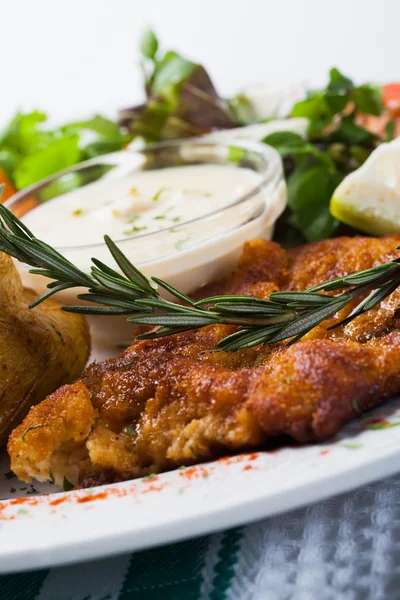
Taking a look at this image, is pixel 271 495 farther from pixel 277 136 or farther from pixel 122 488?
pixel 277 136

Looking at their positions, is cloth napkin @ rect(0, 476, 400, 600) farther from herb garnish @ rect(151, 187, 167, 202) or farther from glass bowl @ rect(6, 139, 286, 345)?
herb garnish @ rect(151, 187, 167, 202)

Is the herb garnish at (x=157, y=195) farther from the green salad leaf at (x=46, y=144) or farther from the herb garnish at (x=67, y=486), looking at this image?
the herb garnish at (x=67, y=486)

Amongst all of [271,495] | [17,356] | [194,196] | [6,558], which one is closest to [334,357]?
[271,495]

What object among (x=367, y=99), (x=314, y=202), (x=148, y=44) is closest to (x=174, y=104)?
(x=148, y=44)

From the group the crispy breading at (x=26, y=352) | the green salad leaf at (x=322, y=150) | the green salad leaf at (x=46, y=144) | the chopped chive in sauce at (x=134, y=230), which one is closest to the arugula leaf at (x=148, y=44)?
the green salad leaf at (x=46, y=144)

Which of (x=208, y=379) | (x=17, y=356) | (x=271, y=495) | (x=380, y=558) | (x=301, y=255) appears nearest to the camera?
(x=271, y=495)

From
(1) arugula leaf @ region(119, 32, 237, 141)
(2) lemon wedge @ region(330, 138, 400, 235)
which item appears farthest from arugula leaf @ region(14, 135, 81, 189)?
(2) lemon wedge @ region(330, 138, 400, 235)
